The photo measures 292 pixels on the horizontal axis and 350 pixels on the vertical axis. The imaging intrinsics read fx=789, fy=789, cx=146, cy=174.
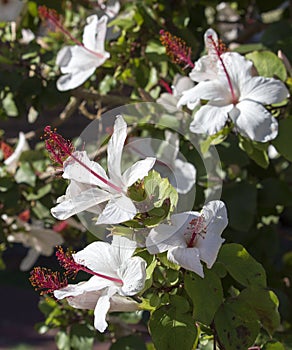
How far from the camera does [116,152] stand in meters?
0.96

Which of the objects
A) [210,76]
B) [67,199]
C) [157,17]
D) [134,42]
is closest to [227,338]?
[67,199]

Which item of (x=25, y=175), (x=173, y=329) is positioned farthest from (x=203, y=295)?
(x=25, y=175)

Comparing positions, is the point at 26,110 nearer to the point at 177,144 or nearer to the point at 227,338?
the point at 177,144

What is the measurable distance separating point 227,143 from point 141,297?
1.65 feet

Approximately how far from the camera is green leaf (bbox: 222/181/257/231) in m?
1.50

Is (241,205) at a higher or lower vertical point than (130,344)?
higher

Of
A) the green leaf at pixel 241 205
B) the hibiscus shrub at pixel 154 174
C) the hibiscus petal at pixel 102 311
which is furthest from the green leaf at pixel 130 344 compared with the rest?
the hibiscus petal at pixel 102 311

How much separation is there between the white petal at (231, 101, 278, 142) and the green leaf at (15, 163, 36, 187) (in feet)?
2.03

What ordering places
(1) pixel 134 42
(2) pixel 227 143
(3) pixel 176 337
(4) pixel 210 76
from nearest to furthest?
(3) pixel 176 337, (4) pixel 210 76, (2) pixel 227 143, (1) pixel 134 42

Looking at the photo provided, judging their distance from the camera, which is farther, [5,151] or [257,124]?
[5,151]

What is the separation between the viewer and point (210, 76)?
4.00ft

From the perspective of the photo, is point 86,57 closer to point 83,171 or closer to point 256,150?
point 256,150

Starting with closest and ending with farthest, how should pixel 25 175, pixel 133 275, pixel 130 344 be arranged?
pixel 133 275, pixel 130 344, pixel 25 175

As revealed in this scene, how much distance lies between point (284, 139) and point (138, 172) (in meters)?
0.38
